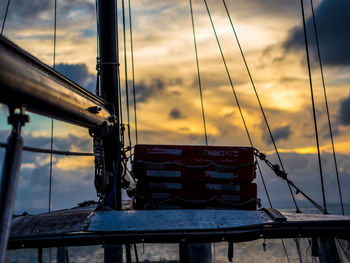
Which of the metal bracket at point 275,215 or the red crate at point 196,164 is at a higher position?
the red crate at point 196,164

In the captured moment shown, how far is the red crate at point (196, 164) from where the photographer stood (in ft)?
25.3

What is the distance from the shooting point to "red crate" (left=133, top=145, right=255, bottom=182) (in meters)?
7.72

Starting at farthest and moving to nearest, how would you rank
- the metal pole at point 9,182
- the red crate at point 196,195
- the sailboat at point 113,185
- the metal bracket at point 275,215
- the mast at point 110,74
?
the mast at point 110,74, the red crate at point 196,195, the metal bracket at point 275,215, the sailboat at point 113,185, the metal pole at point 9,182

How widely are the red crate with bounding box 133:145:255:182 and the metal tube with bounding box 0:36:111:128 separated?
1.60 meters

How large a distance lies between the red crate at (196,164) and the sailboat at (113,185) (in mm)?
19

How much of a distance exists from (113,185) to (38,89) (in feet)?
14.8

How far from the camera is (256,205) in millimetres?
7809

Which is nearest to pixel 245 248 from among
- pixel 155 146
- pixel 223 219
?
pixel 223 219

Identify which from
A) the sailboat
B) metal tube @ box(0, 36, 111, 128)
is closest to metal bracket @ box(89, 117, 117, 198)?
the sailboat

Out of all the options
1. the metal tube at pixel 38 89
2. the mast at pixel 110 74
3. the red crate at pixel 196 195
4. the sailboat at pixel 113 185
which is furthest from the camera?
the mast at pixel 110 74

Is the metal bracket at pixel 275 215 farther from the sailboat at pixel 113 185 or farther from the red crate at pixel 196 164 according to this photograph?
the red crate at pixel 196 164

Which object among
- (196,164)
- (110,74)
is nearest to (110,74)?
(110,74)

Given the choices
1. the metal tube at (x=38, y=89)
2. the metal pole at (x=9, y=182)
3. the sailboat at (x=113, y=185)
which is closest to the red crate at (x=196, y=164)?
the sailboat at (x=113, y=185)

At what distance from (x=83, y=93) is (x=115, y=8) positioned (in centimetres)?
351
